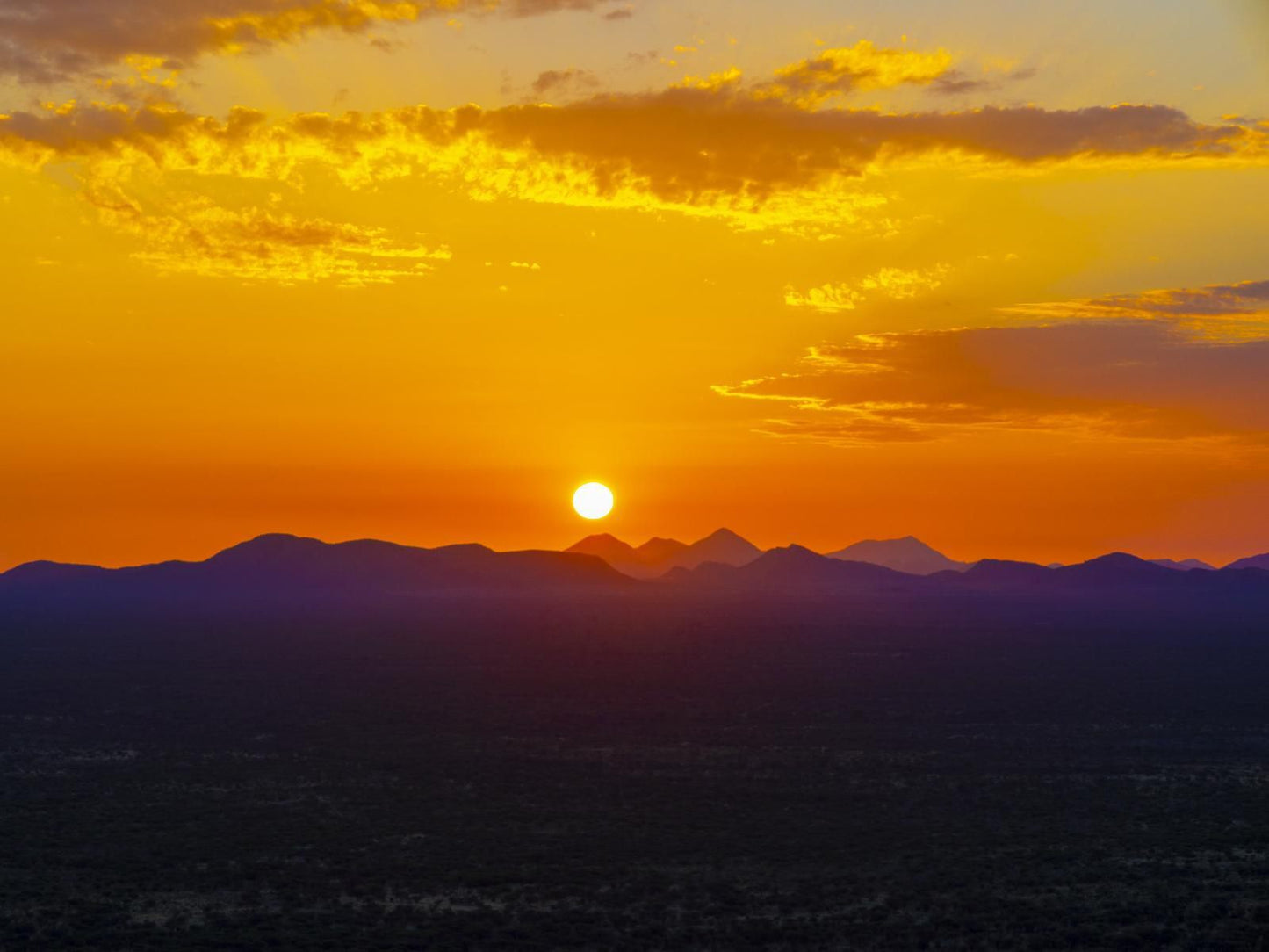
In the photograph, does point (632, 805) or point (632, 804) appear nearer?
point (632, 805)

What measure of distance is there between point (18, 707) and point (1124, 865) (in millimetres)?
57313

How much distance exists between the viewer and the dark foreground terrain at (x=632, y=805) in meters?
34.0

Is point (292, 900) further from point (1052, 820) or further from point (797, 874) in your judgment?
point (1052, 820)

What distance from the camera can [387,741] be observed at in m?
61.1

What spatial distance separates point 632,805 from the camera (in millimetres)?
47312

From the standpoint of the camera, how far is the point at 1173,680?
8538cm

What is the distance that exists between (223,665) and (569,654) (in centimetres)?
2705

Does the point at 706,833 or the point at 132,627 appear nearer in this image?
the point at 706,833

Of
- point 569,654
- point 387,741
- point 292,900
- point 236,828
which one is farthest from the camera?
point 569,654

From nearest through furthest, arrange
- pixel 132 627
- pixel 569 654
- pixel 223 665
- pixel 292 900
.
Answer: pixel 292 900
pixel 223 665
pixel 569 654
pixel 132 627

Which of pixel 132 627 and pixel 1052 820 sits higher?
pixel 132 627

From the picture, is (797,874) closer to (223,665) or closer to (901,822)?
(901,822)

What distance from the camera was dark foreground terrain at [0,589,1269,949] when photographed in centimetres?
3400

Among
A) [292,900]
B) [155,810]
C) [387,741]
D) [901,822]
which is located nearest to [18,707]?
[387,741]
